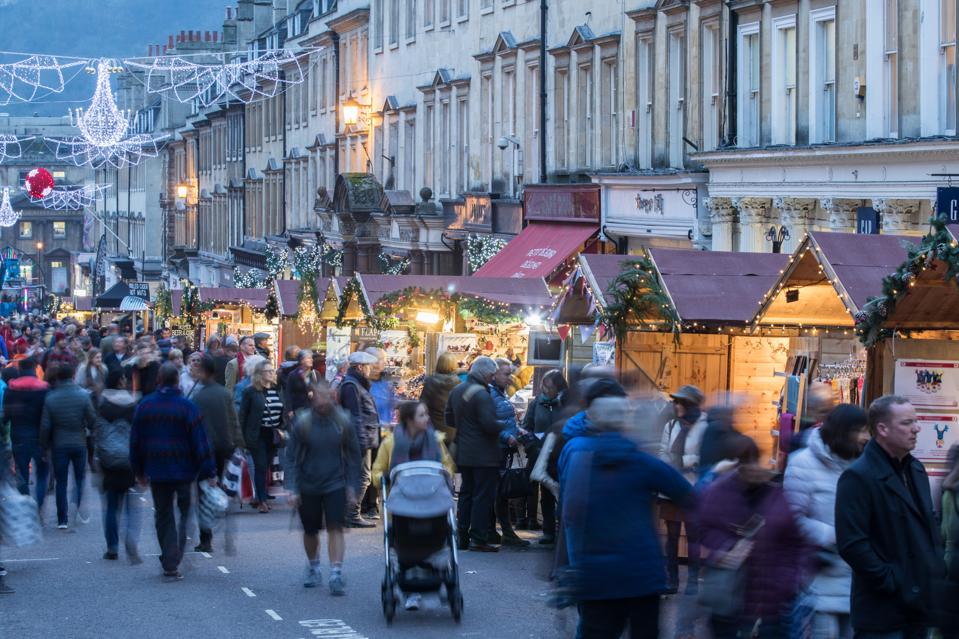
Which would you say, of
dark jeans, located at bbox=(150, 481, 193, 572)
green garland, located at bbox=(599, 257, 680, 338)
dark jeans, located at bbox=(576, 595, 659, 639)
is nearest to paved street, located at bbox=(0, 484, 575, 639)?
dark jeans, located at bbox=(150, 481, 193, 572)

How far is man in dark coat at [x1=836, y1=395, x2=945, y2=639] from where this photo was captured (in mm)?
7906

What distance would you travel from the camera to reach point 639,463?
8141mm

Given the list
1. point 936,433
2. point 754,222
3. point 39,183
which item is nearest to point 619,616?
point 936,433

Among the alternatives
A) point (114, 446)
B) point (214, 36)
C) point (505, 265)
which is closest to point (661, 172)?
point (505, 265)

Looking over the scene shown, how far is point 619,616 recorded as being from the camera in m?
8.11

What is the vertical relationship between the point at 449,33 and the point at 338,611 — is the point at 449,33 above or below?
above

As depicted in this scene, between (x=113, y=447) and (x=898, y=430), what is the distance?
8440 mm

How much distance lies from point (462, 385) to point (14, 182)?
131 meters

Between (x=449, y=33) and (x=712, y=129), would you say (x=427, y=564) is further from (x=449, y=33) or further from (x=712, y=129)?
(x=449, y=33)

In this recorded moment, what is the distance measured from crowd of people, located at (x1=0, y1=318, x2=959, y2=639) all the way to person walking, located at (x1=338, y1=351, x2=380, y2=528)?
2 cm

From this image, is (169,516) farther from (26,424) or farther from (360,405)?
(26,424)

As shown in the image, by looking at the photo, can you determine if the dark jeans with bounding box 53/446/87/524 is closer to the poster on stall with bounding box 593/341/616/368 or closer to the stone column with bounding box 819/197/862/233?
the poster on stall with bounding box 593/341/616/368

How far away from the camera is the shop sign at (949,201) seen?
60.7 ft

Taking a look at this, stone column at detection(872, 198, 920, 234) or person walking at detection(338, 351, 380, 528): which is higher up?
stone column at detection(872, 198, 920, 234)
